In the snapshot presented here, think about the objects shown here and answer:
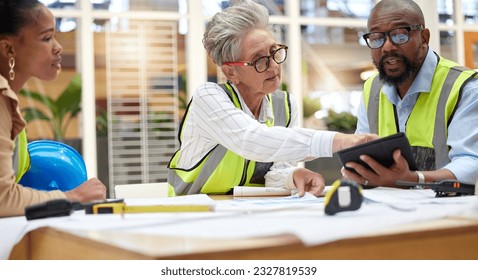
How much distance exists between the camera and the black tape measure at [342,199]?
3.74ft

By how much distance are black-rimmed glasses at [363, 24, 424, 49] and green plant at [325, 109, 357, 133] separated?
14.8 feet

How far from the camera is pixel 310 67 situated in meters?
7.29

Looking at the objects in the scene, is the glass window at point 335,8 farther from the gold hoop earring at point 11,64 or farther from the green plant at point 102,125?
the gold hoop earring at point 11,64

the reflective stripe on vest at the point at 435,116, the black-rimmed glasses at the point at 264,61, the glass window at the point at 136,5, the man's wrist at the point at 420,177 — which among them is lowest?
the man's wrist at the point at 420,177

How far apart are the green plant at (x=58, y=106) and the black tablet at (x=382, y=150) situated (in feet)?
15.4

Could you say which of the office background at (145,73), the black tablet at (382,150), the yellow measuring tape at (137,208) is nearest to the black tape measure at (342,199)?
the yellow measuring tape at (137,208)

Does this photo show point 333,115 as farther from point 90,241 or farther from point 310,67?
point 90,241

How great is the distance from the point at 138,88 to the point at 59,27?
3.15ft

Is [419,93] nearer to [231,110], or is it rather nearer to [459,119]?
[459,119]

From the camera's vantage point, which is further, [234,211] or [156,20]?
[156,20]

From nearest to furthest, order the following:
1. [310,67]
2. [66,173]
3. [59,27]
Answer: [66,173] → [59,27] → [310,67]

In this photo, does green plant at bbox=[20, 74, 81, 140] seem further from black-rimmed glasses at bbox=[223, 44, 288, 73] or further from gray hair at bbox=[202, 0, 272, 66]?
black-rimmed glasses at bbox=[223, 44, 288, 73]

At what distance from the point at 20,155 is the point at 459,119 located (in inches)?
55.7

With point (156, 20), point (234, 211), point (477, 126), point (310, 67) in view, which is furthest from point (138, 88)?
point (234, 211)
